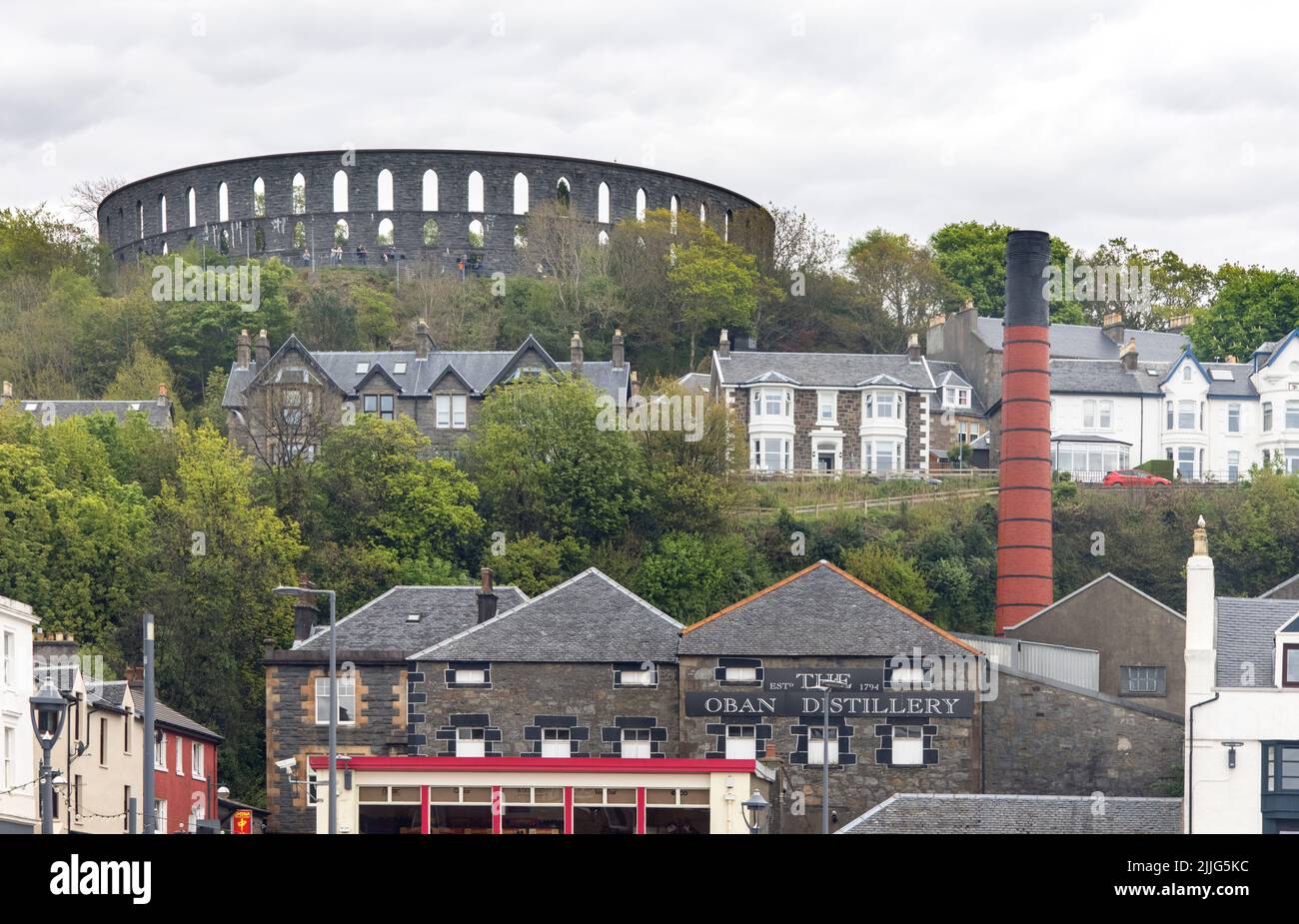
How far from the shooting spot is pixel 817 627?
51531mm

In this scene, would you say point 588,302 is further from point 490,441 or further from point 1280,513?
Result: point 1280,513

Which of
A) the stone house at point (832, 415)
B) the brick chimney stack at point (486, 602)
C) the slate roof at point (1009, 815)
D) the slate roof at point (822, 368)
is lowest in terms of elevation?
the slate roof at point (1009, 815)

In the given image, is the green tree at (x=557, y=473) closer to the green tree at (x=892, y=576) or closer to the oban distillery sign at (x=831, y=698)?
the green tree at (x=892, y=576)

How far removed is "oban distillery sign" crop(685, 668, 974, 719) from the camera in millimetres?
50281

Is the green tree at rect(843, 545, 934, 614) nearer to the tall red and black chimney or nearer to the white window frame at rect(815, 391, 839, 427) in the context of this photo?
the tall red and black chimney

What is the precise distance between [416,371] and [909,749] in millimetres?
39097

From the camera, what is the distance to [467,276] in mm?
106312

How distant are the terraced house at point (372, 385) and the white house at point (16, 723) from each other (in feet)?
111

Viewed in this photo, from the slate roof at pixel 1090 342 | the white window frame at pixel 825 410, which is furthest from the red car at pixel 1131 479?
the white window frame at pixel 825 410

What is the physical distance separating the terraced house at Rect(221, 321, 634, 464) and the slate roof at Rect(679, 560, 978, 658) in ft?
95.5

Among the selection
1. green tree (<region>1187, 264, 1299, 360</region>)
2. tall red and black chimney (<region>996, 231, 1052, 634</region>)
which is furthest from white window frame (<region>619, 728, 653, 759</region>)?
green tree (<region>1187, 264, 1299, 360</region>)

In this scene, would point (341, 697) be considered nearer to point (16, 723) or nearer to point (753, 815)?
point (16, 723)

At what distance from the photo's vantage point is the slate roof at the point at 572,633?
51531mm

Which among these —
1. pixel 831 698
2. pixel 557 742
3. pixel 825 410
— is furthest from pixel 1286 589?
pixel 825 410
